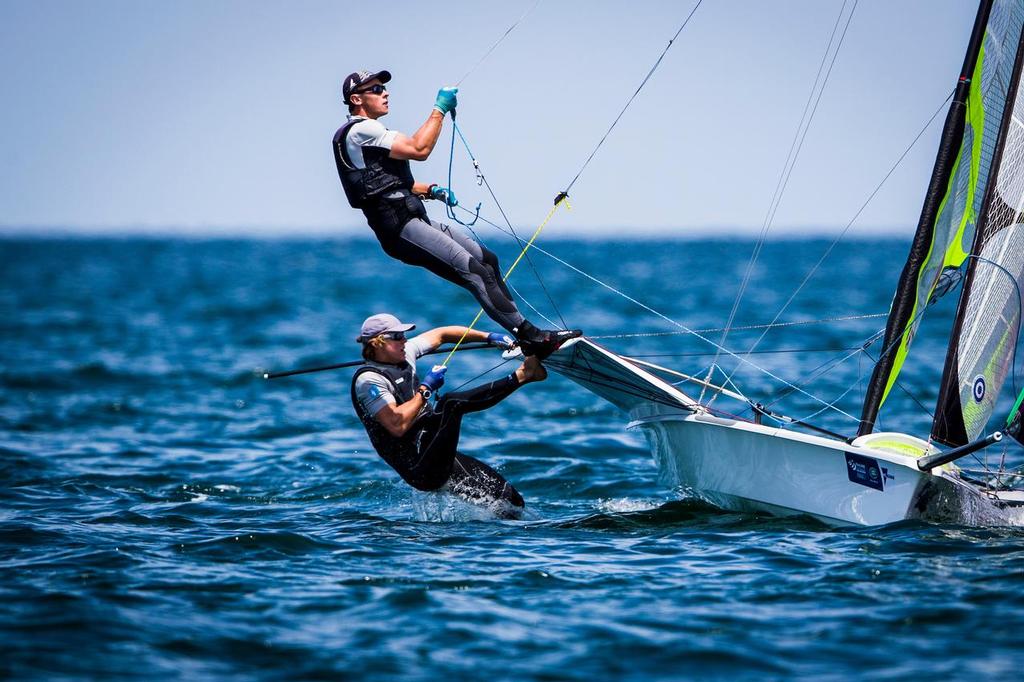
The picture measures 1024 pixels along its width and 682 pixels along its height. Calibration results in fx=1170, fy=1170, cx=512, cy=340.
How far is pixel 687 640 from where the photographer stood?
20.5 feet

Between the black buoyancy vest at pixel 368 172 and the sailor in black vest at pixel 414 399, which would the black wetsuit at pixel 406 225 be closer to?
the black buoyancy vest at pixel 368 172

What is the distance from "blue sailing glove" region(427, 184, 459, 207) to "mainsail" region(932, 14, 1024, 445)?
372cm

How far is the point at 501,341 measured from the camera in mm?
8578

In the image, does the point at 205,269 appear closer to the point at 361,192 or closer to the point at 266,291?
the point at 266,291

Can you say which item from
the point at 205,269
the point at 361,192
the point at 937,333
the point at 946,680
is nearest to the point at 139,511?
the point at 361,192

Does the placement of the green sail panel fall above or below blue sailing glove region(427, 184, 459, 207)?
below

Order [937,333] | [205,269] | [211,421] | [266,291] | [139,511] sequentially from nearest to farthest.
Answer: [139,511] → [211,421] → [937,333] → [266,291] → [205,269]

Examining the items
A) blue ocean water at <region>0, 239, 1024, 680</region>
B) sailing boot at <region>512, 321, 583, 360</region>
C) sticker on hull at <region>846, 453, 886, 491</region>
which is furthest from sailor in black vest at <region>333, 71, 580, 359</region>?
sticker on hull at <region>846, 453, 886, 491</region>

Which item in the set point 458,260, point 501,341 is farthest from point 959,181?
point 458,260

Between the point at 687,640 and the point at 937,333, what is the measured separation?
22.2 metres

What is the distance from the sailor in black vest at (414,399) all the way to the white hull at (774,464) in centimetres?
62

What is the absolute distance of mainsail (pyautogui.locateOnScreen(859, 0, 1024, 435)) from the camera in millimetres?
8391

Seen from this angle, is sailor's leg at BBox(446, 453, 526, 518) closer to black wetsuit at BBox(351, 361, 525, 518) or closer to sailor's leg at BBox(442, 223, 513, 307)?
black wetsuit at BBox(351, 361, 525, 518)

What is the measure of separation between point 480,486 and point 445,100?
3.08 meters
